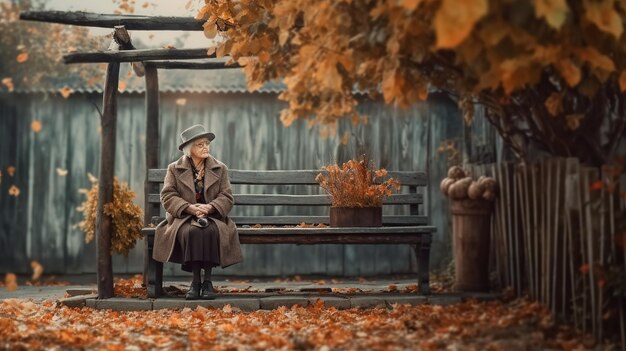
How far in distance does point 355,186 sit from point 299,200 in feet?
3.76

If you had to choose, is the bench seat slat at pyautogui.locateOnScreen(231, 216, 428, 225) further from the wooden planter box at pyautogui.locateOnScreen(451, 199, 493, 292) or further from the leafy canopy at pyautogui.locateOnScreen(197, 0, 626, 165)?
the leafy canopy at pyautogui.locateOnScreen(197, 0, 626, 165)

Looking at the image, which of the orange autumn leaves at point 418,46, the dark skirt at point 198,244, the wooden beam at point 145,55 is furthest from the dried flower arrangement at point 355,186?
the orange autumn leaves at point 418,46

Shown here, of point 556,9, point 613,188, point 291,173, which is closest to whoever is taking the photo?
point 556,9

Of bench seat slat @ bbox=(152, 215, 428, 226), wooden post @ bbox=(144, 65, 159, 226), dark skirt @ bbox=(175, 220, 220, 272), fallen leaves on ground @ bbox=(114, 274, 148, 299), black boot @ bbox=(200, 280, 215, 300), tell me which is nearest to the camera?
dark skirt @ bbox=(175, 220, 220, 272)

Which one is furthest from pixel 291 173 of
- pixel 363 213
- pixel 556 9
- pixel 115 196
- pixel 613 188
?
pixel 556 9

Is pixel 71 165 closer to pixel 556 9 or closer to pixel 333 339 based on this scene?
pixel 333 339

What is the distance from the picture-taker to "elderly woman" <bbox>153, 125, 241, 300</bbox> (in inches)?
297

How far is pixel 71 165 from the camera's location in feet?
35.5

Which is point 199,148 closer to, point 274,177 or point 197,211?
point 197,211

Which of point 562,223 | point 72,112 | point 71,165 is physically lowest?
point 562,223

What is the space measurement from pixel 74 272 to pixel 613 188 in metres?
7.69

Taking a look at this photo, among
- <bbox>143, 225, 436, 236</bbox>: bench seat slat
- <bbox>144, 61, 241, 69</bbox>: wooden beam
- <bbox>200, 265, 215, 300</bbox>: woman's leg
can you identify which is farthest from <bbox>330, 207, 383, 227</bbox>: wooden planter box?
<bbox>144, 61, 241, 69</bbox>: wooden beam

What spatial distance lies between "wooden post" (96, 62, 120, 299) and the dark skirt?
872 millimetres

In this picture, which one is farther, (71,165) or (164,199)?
(71,165)
